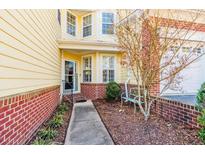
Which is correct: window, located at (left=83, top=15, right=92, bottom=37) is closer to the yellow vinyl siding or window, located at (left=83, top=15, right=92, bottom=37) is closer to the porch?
the porch

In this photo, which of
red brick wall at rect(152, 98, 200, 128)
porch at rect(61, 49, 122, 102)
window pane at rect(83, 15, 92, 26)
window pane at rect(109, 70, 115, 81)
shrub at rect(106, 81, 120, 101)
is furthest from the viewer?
window pane at rect(83, 15, 92, 26)

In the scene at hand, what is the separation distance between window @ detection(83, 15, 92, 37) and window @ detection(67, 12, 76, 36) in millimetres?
624

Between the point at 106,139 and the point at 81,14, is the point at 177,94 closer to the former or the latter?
the point at 106,139

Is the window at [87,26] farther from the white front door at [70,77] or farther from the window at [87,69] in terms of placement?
the white front door at [70,77]

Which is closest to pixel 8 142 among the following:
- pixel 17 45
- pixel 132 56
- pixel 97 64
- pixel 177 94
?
pixel 17 45

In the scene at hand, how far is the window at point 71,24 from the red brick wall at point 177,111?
7088 mm

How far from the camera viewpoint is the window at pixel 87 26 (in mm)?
10586

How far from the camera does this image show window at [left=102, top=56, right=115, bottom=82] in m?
9.47

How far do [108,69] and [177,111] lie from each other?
551 centimetres

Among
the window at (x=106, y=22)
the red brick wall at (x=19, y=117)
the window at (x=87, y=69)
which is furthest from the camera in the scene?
the window at (x=106, y=22)

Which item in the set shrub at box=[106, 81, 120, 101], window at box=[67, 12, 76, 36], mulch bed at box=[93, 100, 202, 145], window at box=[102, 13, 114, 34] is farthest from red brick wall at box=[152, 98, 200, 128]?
window at box=[67, 12, 76, 36]

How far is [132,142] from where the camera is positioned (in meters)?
3.32

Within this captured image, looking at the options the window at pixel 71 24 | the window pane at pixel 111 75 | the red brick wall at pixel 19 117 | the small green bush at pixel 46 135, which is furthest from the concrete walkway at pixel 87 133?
the window at pixel 71 24

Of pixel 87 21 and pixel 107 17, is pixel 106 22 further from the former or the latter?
pixel 87 21
